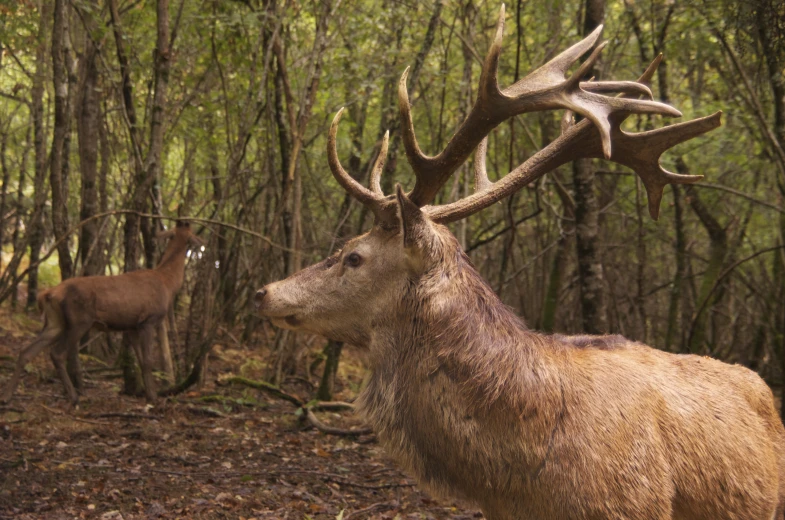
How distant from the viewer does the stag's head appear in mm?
3562

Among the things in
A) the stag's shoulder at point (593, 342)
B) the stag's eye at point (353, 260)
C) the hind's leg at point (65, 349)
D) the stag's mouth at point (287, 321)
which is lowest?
the hind's leg at point (65, 349)

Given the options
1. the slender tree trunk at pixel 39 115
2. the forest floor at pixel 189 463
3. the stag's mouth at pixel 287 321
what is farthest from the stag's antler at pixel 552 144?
the slender tree trunk at pixel 39 115

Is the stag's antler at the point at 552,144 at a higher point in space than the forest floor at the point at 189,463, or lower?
higher

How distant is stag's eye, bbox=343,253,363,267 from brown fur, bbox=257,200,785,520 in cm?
3

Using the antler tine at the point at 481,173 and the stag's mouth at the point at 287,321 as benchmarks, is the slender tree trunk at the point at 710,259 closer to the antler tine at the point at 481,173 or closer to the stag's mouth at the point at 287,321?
the antler tine at the point at 481,173

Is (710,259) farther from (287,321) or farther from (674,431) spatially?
(287,321)

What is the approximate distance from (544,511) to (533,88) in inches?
78.7

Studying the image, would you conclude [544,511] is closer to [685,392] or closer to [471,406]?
[471,406]

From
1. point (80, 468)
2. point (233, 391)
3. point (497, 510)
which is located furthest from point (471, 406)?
point (233, 391)

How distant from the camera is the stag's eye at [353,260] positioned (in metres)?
3.83

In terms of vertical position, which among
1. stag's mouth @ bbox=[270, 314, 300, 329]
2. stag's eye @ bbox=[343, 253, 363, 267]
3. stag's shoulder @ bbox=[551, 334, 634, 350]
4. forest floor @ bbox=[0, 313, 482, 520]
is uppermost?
stag's eye @ bbox=[343, 253, 363, 267]

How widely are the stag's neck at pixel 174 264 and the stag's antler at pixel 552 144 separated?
222 inches

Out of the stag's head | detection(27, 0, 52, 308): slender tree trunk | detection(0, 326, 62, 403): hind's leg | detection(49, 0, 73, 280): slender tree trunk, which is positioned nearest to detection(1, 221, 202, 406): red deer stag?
detection(0, 326, 62, 403): hind's leg

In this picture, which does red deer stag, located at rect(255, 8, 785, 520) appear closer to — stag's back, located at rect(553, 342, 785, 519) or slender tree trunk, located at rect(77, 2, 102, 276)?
stag's back, located at rect(553, 342, 785, 519)
